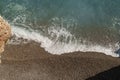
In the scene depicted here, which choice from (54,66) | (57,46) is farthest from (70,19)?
(54,66)

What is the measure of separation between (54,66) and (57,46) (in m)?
4.97

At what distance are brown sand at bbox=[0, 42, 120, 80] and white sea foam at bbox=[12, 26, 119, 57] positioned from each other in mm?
1965

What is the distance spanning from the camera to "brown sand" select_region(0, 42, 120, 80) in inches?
978

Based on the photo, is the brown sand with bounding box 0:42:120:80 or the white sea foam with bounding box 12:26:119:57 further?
the white sea foam with bounding box 12:26:119:57

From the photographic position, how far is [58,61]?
26.5 meters

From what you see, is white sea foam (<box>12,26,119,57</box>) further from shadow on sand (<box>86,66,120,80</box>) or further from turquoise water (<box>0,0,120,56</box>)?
shadow on sand (<box>86,66,120,80</box>)

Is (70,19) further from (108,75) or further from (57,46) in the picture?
(108,75)

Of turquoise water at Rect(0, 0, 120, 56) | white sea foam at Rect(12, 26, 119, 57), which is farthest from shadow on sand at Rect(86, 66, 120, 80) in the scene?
turquoise water at Rect(0, 0, 120, 56)

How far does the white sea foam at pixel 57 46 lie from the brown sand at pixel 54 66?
1965mm

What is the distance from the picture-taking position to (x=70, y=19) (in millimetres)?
34375

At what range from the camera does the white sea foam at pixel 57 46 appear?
30.0 m

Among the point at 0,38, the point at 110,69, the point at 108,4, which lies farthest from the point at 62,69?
the point at 108,4

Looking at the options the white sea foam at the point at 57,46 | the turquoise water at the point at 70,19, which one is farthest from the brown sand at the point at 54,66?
the turquoise water at the point at 70,19

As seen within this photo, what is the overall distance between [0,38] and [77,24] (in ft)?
41.4
